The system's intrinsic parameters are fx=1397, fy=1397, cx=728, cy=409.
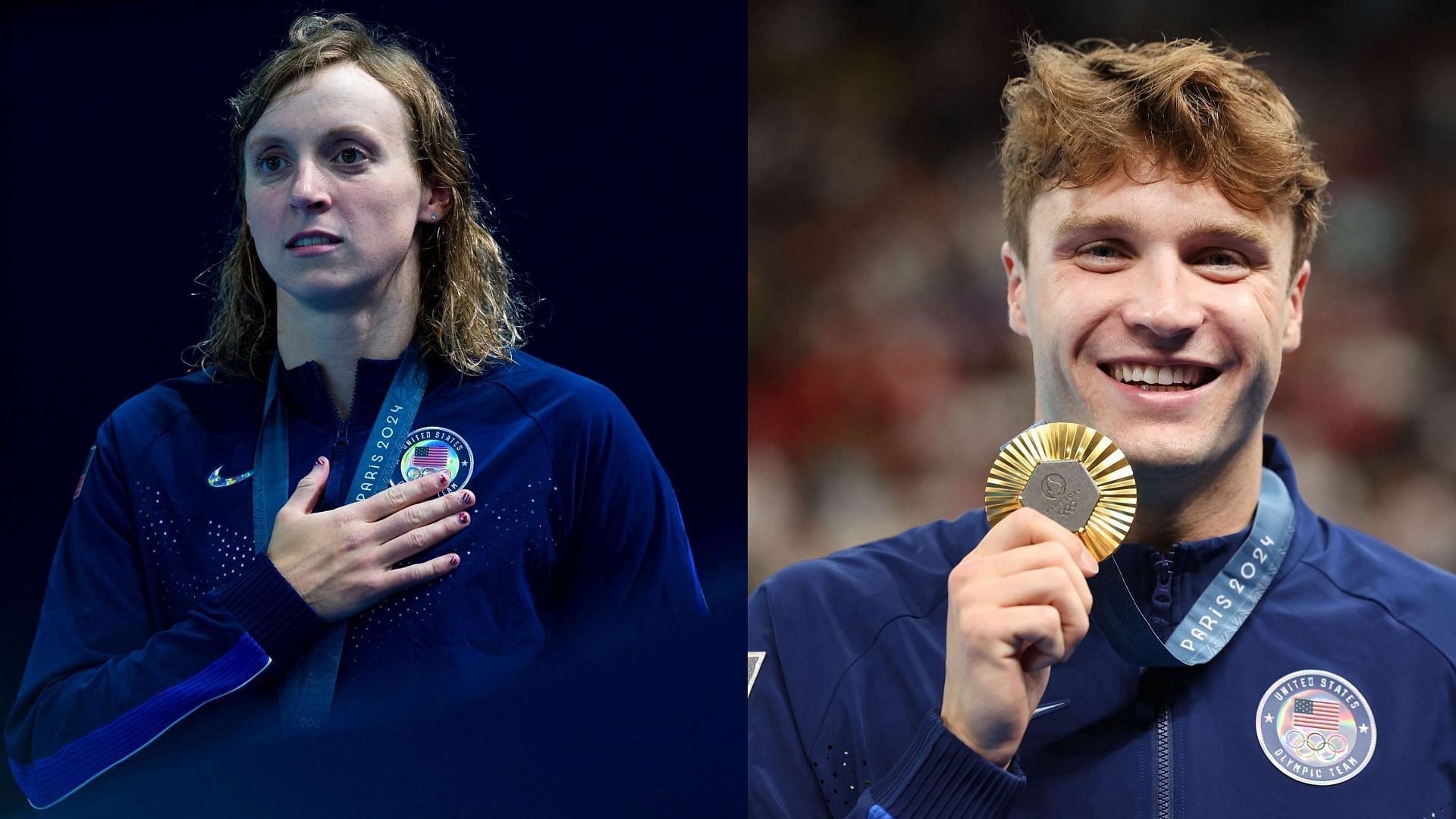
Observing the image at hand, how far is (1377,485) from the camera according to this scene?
241 centimetres

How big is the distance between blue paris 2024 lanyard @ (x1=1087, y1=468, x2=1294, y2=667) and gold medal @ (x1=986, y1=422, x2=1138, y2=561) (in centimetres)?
20

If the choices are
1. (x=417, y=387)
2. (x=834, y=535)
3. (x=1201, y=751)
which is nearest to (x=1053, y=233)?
(x=834, y=535)

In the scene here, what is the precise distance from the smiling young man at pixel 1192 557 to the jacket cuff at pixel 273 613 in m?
0.97

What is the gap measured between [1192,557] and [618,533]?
1.04m

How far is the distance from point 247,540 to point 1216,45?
1992mm

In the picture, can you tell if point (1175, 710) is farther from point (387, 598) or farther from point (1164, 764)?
point (387, 598)

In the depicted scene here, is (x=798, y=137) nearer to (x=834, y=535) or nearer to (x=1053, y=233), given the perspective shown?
(x=1053, y=233)

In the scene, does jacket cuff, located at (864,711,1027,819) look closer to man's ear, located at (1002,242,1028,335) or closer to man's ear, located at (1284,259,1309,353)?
man's ear, located at (1002,242,1028,335)

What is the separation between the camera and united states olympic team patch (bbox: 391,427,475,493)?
2.65 meters

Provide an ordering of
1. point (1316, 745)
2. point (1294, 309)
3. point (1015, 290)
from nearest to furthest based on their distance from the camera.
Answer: point (1316, 745), point (1294, 309), point (1015, 290)

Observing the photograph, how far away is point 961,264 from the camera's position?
255cm

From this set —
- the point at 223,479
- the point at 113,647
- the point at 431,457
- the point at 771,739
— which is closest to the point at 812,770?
the point at 771,739

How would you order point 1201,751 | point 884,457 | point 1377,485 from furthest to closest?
point 884,457, point 1377,485, point 1201,751

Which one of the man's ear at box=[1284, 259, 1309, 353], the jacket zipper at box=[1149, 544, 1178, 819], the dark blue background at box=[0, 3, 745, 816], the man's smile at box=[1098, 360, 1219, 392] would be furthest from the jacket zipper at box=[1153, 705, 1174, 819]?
the dark blue background at box=[0, 3, 745, 816]
